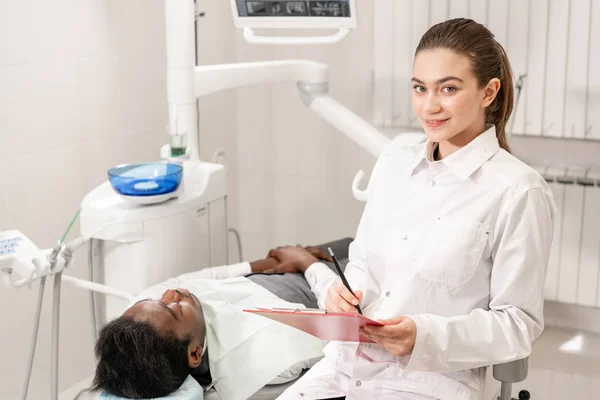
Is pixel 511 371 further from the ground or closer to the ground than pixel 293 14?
closer to the ground

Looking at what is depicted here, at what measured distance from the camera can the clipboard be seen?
4.42 ft

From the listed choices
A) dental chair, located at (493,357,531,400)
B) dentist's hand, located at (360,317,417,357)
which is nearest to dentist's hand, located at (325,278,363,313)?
dentist's hand, located at (360,317,417,357)

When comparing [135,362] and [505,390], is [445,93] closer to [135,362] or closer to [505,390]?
[505,390]

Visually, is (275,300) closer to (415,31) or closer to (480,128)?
(480,128)

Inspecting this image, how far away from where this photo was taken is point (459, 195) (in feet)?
5.16

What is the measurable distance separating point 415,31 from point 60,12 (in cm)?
134

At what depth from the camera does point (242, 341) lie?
2.00 m

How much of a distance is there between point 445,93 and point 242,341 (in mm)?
851

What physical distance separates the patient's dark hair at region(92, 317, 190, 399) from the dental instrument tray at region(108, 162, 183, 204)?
1.61ft

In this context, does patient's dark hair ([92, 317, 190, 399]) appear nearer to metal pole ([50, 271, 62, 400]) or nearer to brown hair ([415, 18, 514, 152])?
metal pole ([50, 271, 62, 400])

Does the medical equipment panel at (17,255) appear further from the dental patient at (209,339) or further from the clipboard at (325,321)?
the clipboard at (325,321)

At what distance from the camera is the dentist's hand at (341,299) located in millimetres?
1561

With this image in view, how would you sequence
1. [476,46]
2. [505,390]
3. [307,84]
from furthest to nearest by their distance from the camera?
[307,84]
[505,390]
[476,46]

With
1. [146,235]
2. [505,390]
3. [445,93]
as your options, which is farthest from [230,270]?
[445,93]
